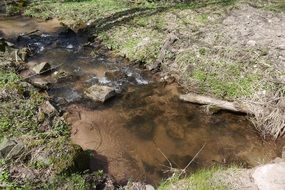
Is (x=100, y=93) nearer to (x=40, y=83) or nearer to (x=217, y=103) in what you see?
(x=40, y=83)

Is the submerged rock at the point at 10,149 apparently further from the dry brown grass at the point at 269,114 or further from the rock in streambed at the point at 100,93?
the dry brown grass at the point at 269,114

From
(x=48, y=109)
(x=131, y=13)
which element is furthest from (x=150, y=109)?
(x=131, y=13)

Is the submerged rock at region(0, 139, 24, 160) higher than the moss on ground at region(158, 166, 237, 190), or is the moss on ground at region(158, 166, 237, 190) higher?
the submerged rock at region(0, 139, 24, 160)

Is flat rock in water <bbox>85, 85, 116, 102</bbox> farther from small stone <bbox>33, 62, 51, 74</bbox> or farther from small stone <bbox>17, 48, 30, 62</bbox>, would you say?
small stone <bbox>17, 48, 30, 62</bbox>

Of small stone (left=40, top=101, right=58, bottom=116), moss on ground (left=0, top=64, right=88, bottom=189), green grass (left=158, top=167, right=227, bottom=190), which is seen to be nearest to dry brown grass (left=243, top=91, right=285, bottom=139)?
green grass (left=158, top=167, right=227, bottom=190)

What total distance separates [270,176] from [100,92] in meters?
4.52

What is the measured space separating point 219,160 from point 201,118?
1.40m

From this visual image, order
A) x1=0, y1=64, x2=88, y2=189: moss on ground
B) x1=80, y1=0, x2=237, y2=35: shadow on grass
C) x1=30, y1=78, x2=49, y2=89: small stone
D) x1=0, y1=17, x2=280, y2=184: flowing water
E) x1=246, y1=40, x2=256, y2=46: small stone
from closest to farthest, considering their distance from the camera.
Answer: x1=0, y1=64, x2=88, y2=189: moss on ground < x1=0, y1=17, x2=280, y2=184: flowing water < x1=30, y1=78, x2=49, y2=89: small stone < x1=246, y1=40, x2=256, y2=46: small stone < x1=80, y1=0, x2=237, y2=35: shadow on grass

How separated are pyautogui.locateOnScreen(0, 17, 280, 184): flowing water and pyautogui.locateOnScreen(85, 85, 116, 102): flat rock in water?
14 centimetres

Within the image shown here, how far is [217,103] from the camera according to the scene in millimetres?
8102

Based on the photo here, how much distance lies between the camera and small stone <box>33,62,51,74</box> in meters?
9.54

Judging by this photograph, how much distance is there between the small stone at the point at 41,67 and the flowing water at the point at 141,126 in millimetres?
203

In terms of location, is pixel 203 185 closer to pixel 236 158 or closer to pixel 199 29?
pixel 236 158

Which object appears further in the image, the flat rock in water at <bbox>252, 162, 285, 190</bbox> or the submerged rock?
the submerged rock
